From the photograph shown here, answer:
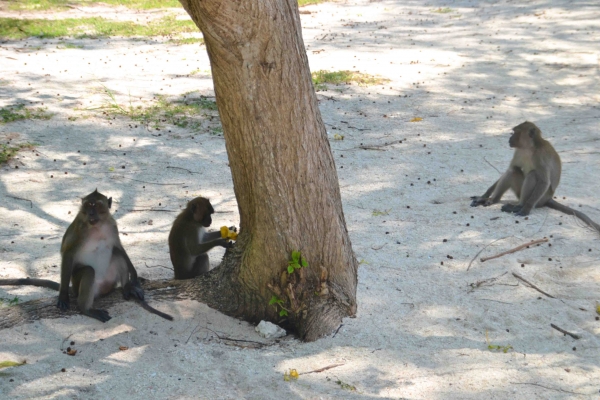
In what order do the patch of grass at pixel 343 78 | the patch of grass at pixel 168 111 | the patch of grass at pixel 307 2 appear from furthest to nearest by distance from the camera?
1. the patch of grass at pixel 307 2
2. the patch of grass at pixel 343 78
3. the patch of grass at pixel 168 111

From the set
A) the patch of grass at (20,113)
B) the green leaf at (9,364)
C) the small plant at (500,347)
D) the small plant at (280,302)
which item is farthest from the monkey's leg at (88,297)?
the patch of grass at (20,113)

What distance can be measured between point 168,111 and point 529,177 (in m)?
6.27

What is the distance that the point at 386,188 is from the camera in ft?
30.9

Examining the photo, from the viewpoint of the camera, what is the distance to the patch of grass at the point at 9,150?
9.55m

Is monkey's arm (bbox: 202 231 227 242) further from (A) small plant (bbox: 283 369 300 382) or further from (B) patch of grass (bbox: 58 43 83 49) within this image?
(B) patch of grass (bbox: 58 43 83 49)

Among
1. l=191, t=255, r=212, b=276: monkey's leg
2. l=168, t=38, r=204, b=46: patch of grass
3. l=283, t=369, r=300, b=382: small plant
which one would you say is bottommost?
l=283, t=369, r=300, b=382: small plant

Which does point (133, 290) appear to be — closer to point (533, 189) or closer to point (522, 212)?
point (522, 212)

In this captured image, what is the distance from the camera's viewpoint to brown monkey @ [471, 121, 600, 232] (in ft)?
28.8

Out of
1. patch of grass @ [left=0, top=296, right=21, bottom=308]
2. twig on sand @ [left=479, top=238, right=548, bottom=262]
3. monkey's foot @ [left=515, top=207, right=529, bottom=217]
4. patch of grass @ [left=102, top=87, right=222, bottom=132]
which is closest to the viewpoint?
patch of grass @ [left=0, top=296, right=21, bottom=308]

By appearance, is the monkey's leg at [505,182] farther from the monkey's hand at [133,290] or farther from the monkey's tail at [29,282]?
the monkey's tail at [29,282]

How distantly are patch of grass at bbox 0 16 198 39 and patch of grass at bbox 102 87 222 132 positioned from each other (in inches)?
221

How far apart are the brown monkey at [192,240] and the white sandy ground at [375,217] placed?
43 centimetres

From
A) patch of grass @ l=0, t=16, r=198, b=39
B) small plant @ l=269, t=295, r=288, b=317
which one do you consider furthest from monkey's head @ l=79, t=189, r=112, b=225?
patch of grass @ l=0, t=16, r=198, b=39

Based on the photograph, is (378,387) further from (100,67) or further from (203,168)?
(100,67)
